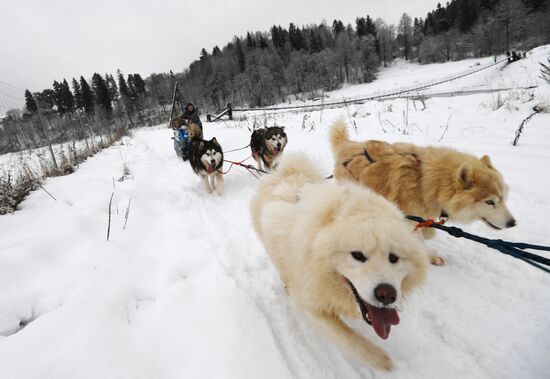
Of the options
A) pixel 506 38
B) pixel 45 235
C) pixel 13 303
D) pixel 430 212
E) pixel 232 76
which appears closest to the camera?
pixel 13 303

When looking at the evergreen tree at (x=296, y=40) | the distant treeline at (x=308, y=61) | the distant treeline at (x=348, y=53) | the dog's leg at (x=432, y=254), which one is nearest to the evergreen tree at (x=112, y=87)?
the distant treeline at (x=308, y=61)

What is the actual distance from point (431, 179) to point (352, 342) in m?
1.71

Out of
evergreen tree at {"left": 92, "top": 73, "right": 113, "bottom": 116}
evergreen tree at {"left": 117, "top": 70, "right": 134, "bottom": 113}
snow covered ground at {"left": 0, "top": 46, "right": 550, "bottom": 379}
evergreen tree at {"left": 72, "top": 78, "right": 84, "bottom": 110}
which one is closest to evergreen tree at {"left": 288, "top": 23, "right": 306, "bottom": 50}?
evergreen tree at {"left": 117, "top": 70, "right": 134, "bottom": 113}

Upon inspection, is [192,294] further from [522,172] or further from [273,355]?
[522,172]

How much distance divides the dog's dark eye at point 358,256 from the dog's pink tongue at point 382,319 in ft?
1.01

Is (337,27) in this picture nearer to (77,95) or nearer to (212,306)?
(77,95)

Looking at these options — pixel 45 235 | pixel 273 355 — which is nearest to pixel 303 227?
pixel 273 355

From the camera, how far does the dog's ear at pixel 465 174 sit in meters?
2.26

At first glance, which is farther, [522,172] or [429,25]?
[429,25]

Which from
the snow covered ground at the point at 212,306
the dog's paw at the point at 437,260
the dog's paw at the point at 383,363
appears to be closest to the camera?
the dog's paw at the point at 383,363

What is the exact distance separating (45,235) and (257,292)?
242cm

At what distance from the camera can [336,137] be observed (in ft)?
12.1

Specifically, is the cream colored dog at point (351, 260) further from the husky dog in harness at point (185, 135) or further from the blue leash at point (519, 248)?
the husky dog in harness at point (185, 135)

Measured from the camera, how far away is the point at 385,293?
53.9 inches
